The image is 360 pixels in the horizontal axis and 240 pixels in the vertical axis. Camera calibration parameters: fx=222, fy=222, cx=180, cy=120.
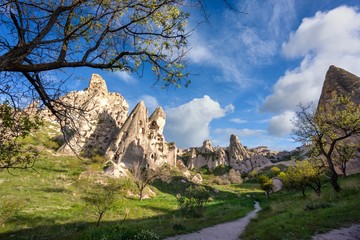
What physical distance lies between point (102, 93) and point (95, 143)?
20.2 m

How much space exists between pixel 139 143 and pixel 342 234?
6281 cm

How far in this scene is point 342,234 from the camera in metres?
8.98

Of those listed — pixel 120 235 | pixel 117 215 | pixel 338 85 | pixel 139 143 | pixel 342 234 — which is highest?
pixel 338 85

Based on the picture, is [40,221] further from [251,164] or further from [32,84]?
[251,164]

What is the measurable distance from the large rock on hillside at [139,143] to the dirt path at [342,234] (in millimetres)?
52697

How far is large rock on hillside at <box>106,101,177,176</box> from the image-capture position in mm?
65312

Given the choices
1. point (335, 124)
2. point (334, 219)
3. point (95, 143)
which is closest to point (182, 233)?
point (334, 219)

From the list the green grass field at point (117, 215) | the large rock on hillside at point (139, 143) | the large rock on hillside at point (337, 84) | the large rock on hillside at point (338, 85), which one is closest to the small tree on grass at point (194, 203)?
the green grass field at point (117, 215)

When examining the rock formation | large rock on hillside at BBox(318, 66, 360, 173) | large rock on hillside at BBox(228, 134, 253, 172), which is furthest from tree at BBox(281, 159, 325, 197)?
large rock on hillside at BBox(228, 134, 253, 172)

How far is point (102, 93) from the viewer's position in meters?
81.5

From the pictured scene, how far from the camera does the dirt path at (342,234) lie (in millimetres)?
8594

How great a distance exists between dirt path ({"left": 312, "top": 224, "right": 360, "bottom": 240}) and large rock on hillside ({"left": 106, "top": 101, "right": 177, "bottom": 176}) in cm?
5270

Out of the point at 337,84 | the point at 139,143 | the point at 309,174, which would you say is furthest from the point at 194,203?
the point at 139,143

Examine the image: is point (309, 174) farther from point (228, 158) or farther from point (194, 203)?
point (228, 158)
